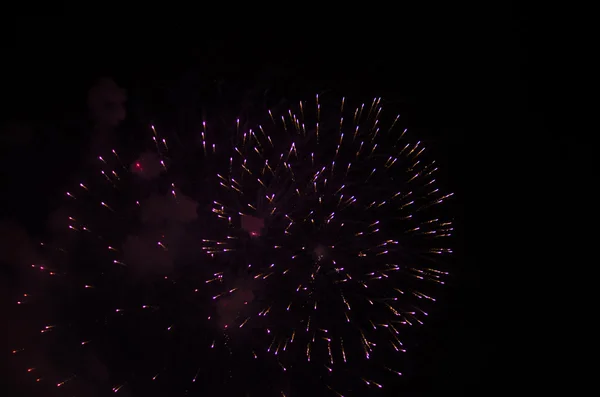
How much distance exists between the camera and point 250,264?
2232 millimetres

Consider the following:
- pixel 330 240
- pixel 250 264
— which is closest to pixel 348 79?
pixel 330 240

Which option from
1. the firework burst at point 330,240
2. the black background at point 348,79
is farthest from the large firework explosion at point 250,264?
the black background at point 348,79

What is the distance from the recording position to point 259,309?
225 cm

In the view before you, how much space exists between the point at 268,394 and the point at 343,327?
0.56m

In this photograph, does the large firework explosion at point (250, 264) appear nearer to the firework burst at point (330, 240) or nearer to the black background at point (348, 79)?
the firework burst at point (330, 240)

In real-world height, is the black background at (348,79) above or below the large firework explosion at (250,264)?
above

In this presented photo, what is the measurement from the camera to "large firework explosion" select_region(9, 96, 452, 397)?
222 centimetres

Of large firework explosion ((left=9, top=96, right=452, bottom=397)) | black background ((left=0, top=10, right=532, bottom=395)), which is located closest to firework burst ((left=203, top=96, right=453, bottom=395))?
large firework explosion ((left=9, top=96, right=452, bottom=397))

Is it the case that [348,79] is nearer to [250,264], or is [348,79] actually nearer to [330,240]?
[330,240]

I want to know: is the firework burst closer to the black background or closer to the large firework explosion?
the large firework explosion

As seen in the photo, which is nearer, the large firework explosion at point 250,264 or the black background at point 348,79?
the large firework explosion at point 250,264

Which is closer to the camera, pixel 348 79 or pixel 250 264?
pixel 250 264

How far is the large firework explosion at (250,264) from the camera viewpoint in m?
2.22

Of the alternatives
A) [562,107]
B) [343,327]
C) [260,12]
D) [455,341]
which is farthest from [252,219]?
[562,107]
